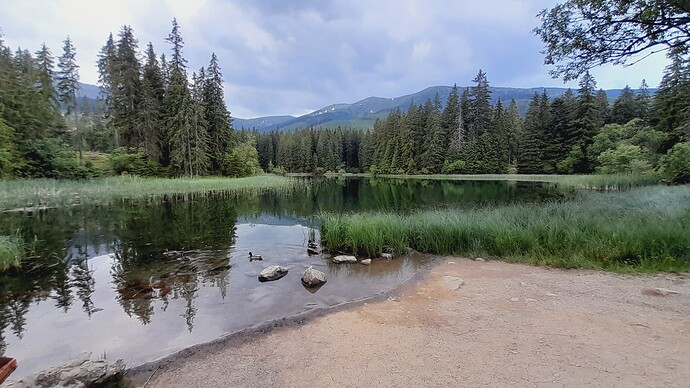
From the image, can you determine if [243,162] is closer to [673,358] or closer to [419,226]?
[419,226]

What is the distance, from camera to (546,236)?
28.5 ft

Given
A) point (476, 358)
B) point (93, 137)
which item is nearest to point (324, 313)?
point (476, 358)

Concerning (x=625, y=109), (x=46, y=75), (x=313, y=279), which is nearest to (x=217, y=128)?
(x=46, y=75)

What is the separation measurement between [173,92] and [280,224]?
31.8 metres

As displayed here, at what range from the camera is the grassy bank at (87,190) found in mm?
18289

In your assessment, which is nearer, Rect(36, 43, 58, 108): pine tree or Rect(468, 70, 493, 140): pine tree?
Rect(36, 43, 58, 108): pine tree

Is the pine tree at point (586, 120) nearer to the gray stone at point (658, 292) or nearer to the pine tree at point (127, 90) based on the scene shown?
the gray stone at point (658, 292)

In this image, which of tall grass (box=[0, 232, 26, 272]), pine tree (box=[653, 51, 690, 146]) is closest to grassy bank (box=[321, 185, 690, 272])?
tall grass (box=[0, 232, 26, 272])

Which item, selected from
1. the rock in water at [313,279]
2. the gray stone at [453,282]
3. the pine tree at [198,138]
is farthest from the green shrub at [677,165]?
the pine tree at [198,138]

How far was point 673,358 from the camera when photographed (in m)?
3.28

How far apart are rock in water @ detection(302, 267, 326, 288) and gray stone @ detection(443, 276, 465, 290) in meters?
2.56

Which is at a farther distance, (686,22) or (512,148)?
(512,148)

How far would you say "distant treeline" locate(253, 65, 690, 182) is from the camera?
29.9m

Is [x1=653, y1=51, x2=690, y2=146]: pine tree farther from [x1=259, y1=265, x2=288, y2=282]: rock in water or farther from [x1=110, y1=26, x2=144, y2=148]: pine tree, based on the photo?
[x1=110, y1=26, x2=144, y2=148]: pine tree
